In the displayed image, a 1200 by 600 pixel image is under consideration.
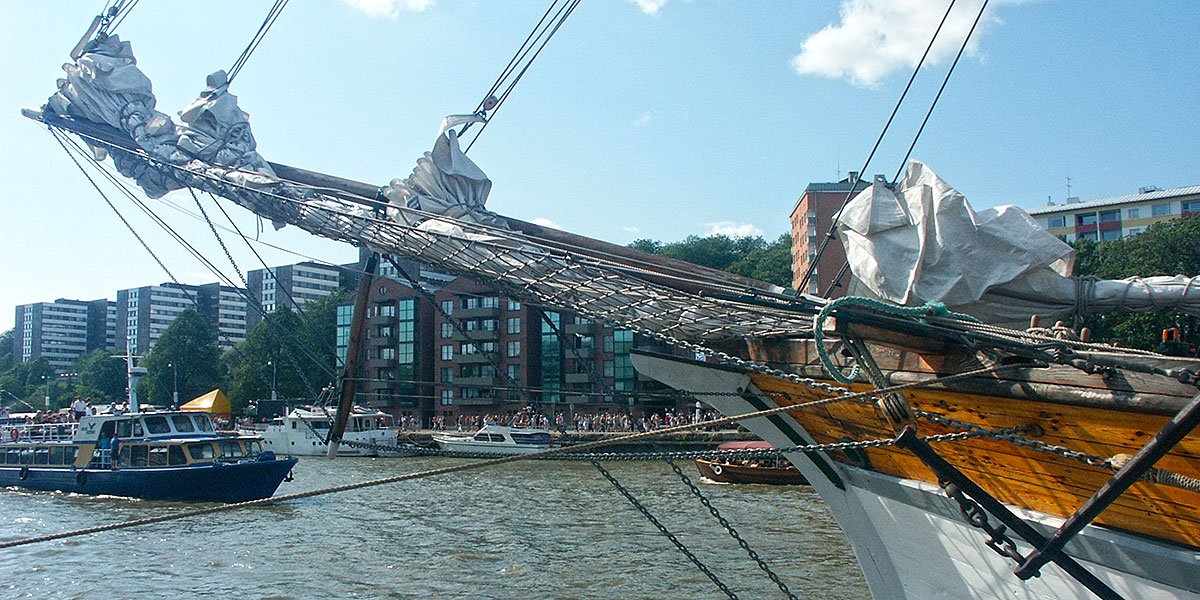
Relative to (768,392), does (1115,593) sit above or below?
below

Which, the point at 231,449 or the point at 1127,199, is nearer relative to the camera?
the point at 231,449

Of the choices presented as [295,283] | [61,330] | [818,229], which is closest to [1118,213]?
[818,229]

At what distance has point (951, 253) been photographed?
529 centimetres

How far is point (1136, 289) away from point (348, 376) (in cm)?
749

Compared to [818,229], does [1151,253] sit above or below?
below

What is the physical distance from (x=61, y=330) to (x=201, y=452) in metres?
138

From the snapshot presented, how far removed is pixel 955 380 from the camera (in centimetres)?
435

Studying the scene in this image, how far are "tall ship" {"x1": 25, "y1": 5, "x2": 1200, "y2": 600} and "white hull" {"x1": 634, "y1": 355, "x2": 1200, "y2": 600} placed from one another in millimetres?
Answer: 12

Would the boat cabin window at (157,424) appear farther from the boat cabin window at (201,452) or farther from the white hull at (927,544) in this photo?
the white hull at (927,544)

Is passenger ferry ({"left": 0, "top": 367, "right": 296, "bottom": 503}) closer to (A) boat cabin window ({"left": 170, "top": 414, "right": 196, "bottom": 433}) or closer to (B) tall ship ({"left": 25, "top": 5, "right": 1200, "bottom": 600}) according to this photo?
(A) boat cabin window ({"left": 170, "top": 414, "right": 196, "bottom": 433})

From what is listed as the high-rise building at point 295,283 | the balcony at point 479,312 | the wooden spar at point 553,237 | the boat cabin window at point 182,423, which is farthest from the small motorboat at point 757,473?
the high-rise building at point 295,283

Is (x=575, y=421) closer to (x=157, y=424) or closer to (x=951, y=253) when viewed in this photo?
(x=157, y=424)

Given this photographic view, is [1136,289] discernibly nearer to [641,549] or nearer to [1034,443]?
[1034,443]

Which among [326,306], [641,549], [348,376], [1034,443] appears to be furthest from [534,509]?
[326,306]
